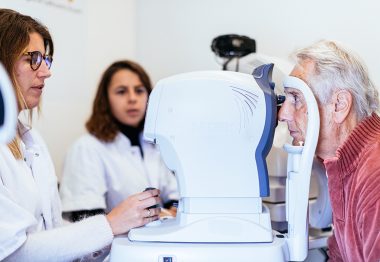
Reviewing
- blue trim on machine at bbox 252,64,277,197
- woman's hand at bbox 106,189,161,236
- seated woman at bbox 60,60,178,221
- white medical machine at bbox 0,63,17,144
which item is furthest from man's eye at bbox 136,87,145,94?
white medical machine at bbox 0,63,17,144

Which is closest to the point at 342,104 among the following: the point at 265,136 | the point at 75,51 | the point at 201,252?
the point at 265,136

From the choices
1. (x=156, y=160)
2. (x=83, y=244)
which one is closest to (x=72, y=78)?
(x=156, y=160)

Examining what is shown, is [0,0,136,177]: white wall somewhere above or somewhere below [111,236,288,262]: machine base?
above

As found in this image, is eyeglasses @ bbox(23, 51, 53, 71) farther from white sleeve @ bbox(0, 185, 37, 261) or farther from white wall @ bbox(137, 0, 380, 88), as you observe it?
white wall @ bbox(137, 0, 380, 88)

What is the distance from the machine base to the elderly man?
7.2 inches

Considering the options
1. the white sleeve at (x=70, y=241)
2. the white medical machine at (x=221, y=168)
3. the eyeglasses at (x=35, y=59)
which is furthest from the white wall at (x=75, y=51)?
the white medical machine at (x=221, y=168)

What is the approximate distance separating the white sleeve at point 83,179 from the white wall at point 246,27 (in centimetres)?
69

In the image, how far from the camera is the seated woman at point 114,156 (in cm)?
193

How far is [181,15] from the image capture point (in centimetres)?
233

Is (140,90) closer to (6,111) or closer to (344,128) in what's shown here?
(344,128)

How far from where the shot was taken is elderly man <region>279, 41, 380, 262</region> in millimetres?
1026

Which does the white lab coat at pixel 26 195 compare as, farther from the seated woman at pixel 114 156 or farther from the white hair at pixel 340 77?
the white hair at pixel 340 77

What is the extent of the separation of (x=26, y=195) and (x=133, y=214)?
0.30 meters

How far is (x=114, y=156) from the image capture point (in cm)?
204
